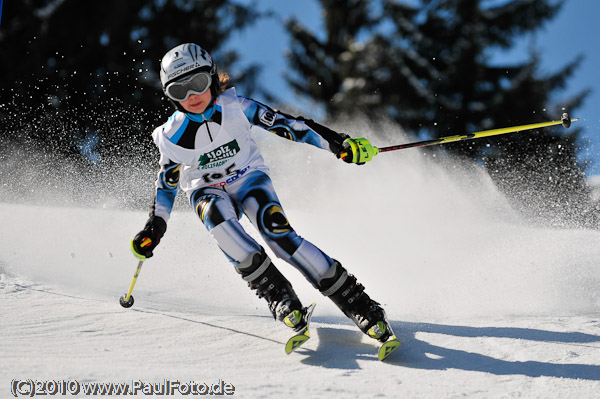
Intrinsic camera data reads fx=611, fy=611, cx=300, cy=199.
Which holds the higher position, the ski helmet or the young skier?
the ski helmet

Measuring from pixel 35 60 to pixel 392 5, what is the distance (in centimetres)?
1247

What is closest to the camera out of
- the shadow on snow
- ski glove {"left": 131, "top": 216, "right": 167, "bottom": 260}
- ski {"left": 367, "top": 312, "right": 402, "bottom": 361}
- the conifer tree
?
the shadow on snow

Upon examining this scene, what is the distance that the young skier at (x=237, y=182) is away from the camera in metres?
3.45

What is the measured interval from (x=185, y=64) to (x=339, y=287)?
61.6 inches

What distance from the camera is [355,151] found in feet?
12.1

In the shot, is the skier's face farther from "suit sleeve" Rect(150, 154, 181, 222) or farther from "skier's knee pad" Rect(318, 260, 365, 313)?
"skier's knee pad" Rect(318, 260, 365, 313)

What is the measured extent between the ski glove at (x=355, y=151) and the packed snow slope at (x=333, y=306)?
1055mm

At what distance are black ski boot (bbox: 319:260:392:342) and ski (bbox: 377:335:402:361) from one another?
109mm

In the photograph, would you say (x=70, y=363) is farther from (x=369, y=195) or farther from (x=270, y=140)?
(x=270, y=140)

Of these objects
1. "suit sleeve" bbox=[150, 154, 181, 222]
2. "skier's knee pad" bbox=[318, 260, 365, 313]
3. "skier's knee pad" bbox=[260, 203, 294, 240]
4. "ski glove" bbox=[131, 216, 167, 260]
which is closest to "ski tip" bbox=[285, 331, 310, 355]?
"skier's knee pad" bbox=[318, 260, 365, 313]

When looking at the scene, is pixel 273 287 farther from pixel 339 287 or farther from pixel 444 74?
pixel 444 74

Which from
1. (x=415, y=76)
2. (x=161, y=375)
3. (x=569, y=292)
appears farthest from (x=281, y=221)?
(x=415, y=76)

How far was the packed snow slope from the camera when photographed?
9.78 feet

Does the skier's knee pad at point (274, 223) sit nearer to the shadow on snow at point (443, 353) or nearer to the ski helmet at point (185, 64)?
the shadow on snow at point (443, 353)
